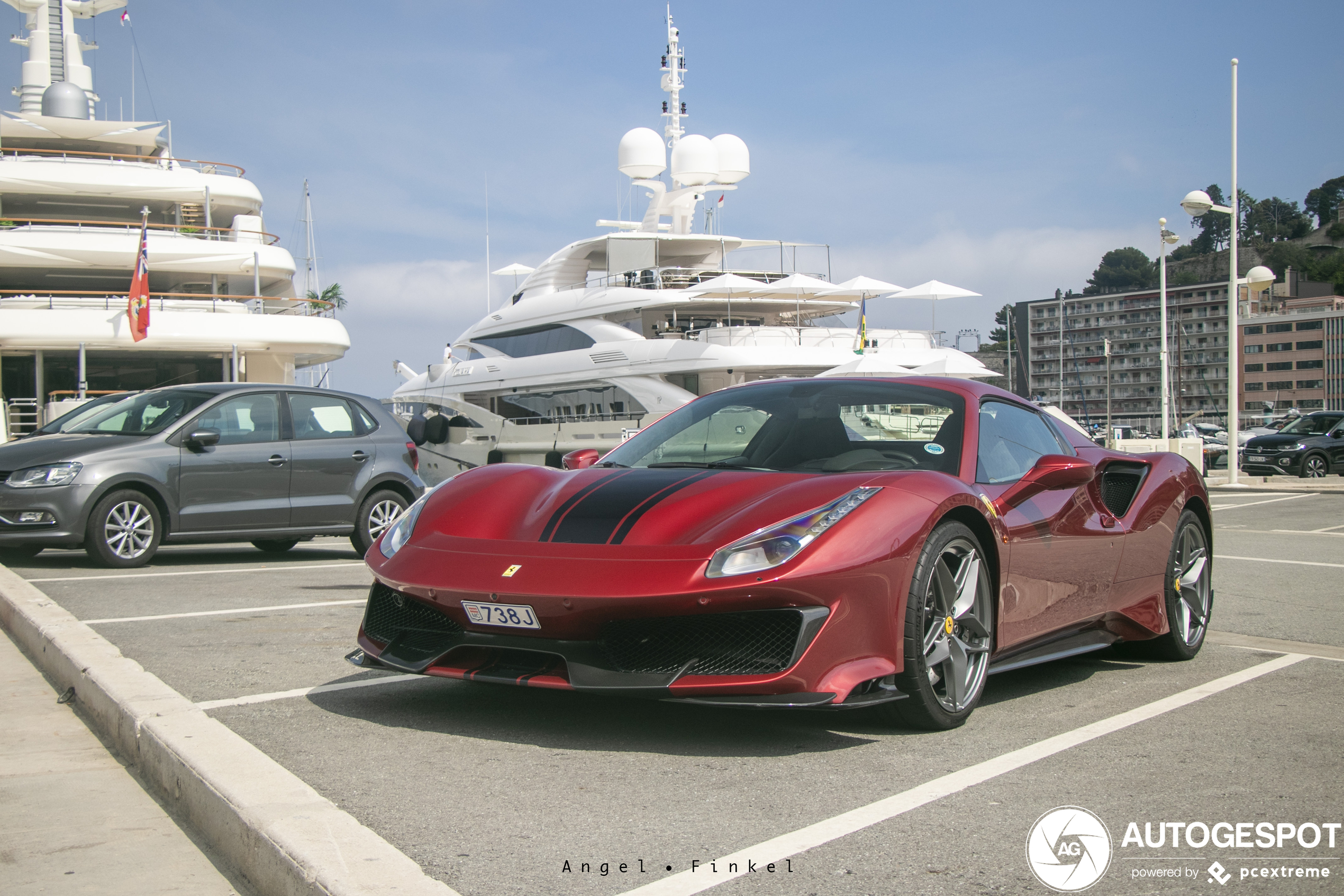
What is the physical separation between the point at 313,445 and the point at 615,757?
686 cm

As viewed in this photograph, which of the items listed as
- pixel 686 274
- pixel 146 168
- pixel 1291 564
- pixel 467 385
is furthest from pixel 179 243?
pixel 1291 564

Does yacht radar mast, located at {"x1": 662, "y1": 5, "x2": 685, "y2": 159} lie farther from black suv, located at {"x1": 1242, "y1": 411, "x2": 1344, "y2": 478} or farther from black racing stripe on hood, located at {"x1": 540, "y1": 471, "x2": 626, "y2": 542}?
black racing stripe on hood, located at {"x1": 540, "y1": 471, "x2": 626, "y2": 542}

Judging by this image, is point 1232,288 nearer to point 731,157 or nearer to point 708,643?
point 731,157

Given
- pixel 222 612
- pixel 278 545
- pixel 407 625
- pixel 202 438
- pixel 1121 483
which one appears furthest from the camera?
pixel 278 545

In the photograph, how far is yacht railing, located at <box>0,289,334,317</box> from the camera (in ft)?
93.1

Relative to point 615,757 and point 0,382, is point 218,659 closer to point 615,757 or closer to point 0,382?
point 615,757

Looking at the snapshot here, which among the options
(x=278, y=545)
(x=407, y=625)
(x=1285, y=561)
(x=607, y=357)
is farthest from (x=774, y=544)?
(x=607, y=357)

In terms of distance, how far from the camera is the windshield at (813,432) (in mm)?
4301

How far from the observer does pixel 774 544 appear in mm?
3445

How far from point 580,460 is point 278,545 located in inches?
255

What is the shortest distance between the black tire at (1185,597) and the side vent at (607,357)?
23.2 m

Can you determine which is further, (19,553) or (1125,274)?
(1125,274)

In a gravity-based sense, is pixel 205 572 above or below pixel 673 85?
below

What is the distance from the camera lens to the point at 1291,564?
9367 mm
